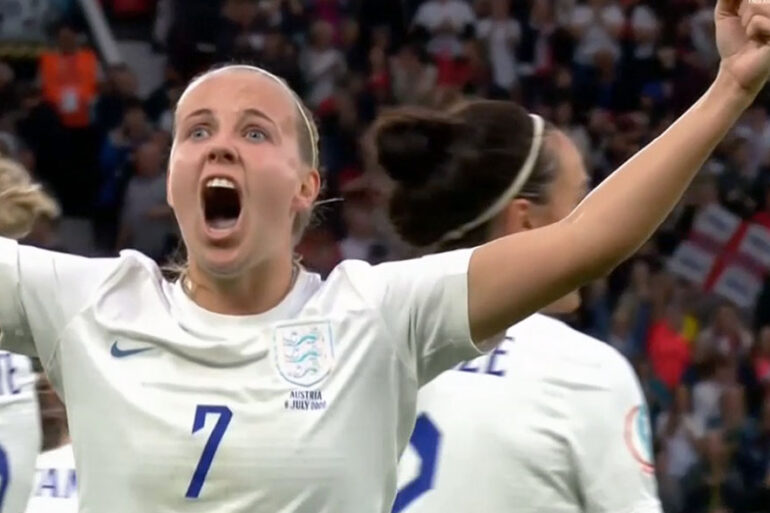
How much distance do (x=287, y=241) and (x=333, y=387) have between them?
0.89 feet

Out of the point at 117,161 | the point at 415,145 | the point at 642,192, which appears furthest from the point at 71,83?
the point at 642,192

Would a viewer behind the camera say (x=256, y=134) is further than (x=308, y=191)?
No

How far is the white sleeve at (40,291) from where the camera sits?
2.57 m

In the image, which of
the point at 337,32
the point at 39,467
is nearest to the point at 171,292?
the point at 39,467

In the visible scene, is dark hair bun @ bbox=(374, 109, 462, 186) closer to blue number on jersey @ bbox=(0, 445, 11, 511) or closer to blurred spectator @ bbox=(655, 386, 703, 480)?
blue number on jersey @ bbox=(0, 445, 11, 511)

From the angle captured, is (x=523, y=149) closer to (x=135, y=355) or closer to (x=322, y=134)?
(x=135, y=355)

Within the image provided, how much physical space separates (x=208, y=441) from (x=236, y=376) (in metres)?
0.10

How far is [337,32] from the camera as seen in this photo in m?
10.9

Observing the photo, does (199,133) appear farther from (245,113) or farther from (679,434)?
(679,434)

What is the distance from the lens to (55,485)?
400cm

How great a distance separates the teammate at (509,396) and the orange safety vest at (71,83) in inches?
268

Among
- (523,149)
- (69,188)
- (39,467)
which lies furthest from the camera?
(69,188)

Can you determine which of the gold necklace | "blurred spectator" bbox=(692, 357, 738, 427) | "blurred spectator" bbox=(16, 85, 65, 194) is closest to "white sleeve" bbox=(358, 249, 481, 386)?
the gold necklace

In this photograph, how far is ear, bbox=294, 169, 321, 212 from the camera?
273 centimetres
